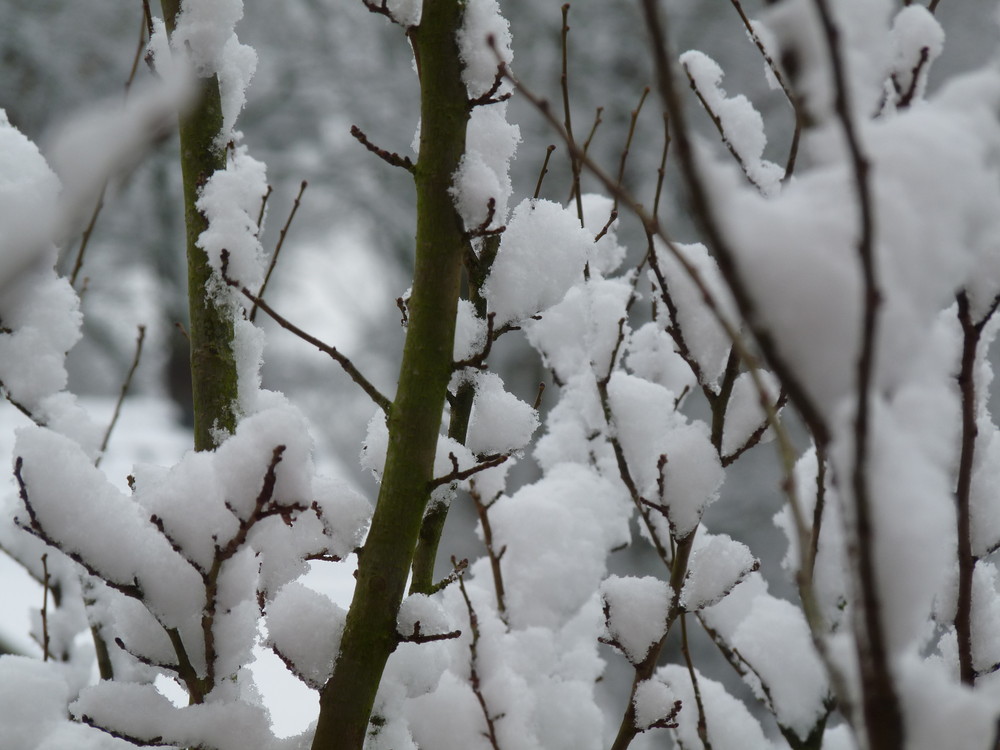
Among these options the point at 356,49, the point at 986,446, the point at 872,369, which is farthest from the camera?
the point at 356,49

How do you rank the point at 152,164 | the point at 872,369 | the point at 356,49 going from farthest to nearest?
1. the point at 152,164
2. the point at 356,49
3. the point at 872,369

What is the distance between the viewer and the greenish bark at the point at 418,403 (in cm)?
76

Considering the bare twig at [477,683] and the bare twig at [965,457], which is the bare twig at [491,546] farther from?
the bare twig at [965,457]

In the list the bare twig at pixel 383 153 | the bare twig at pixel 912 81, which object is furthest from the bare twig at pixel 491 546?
the bare twig at pixel 912 81

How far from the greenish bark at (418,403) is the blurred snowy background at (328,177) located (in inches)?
24.0

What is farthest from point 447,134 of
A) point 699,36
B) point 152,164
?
point 152,164

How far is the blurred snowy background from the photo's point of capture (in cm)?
316

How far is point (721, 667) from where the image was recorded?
9.55 feet

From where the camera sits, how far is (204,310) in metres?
0.99

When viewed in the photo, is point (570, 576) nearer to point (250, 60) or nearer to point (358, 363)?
point (250, 60)

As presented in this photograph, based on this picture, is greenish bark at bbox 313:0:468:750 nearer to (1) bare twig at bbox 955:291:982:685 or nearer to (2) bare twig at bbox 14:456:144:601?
(2) bare twig at bbox 14:456:144:601

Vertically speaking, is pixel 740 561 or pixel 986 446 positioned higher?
pixel 986 446

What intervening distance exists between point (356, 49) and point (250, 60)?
3599 millimetres

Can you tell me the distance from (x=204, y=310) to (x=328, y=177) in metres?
4.09
